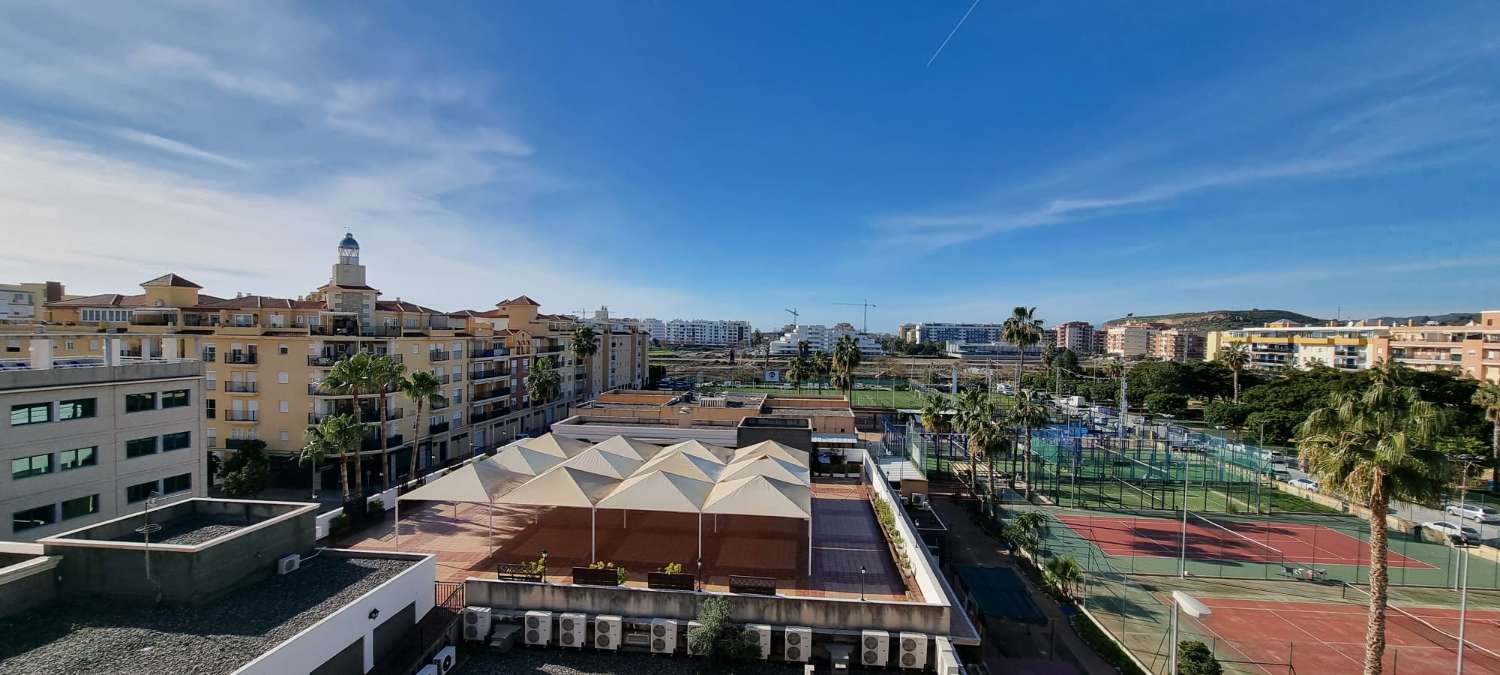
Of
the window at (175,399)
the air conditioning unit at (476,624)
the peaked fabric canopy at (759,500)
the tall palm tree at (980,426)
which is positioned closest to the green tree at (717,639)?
the peaked fabric canopy at (759,500)

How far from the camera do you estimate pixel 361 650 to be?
11.5 metres

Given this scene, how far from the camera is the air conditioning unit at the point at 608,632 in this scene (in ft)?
43.9

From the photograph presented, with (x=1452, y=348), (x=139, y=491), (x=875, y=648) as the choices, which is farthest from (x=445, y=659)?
(x=1452, y=348)

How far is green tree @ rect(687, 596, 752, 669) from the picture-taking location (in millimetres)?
12672

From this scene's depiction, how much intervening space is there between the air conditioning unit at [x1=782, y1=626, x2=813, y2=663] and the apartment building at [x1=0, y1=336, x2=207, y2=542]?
23.4 m

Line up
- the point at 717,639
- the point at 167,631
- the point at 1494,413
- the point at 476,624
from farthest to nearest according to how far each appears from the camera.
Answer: the point at 1494,413 → the point at 476,624 → the point at 717,639 → the point at 167,631

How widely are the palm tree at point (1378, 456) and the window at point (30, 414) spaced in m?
35.1

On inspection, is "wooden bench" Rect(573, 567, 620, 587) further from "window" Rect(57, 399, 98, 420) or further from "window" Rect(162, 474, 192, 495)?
"window" Rect(162, 474, 192, 495)

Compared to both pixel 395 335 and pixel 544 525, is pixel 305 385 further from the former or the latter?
pixel 544 525

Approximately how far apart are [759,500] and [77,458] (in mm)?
22923

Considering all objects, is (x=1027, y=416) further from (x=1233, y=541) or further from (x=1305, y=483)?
(x=1305, y=483)

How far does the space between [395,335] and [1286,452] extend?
66181 millimetres

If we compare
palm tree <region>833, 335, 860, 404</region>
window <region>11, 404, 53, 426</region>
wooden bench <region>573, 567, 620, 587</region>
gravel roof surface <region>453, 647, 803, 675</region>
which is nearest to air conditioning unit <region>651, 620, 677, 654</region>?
gravel roof surface <region>453, 647, 803, 675</region>

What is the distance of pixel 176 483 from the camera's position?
2291 centimetres
